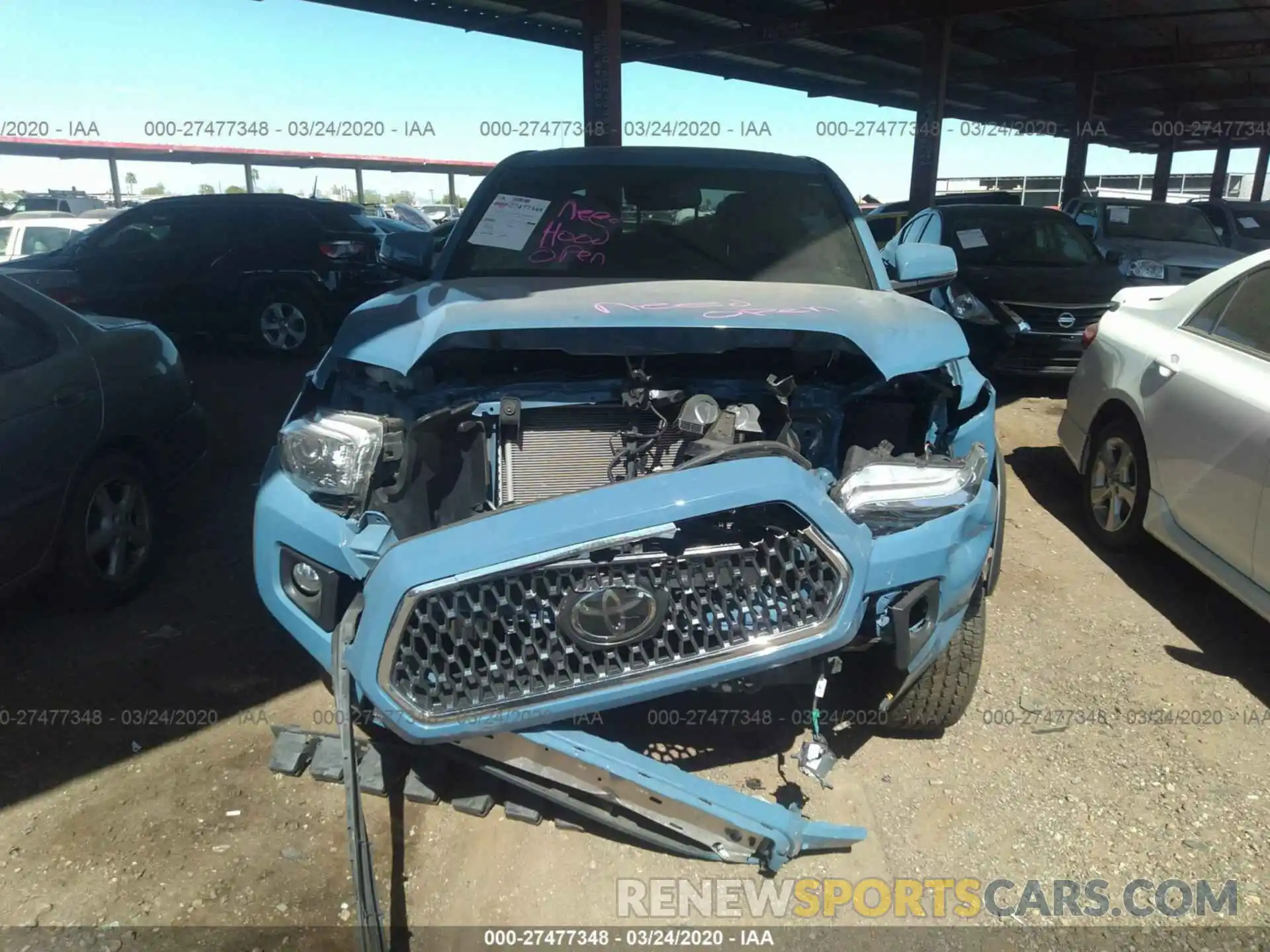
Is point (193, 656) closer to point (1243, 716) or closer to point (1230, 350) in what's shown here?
point (1243, 716)

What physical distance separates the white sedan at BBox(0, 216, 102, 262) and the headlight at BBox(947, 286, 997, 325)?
11597mm

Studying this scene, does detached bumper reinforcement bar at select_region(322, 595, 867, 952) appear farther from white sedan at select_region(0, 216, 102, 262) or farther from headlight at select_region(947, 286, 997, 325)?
white sedan at select_region(0, 216, 102, 262)

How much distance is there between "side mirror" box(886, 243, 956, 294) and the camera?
11.5 feet

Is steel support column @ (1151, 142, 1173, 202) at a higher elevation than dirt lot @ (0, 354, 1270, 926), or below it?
higher

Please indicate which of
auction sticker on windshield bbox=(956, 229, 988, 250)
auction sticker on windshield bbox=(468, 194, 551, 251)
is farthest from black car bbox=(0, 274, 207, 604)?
auction sticker on windshield bbox=(956, 229, 988, 250)

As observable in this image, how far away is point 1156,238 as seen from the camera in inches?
408

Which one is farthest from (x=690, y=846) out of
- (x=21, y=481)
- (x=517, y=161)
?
(x=517, y=161)

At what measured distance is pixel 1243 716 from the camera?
299cm

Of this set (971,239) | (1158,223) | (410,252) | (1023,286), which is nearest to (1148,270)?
(1158,223)

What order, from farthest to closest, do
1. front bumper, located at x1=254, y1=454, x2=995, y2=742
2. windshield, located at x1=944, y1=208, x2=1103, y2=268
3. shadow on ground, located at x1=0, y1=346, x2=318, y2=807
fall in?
windshield, located at x1=944, y1=208, x2=1103, y2=268 < shadow on ground, located at x1=0, y1=346, x2=318, y2=807 < front bumper, located at x1=254, y1=454, x2=995, y2=742

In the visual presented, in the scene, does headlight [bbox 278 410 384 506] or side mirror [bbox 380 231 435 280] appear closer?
headlight [bbox 278 410 384 506]

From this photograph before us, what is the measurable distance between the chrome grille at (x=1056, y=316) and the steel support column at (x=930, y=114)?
6277mm

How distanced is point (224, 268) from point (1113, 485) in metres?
8.18

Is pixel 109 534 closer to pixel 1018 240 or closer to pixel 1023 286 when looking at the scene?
pixel 1023 286
